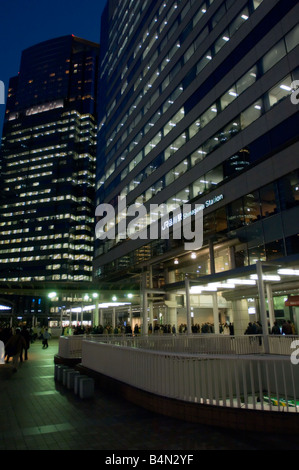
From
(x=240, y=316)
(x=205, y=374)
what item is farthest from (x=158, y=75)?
(x=205, y=374)

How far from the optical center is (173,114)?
3238 centimetres

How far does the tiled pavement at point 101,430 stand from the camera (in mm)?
5383

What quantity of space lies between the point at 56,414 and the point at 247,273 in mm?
11844

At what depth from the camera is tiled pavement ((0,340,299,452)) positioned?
5.38 m

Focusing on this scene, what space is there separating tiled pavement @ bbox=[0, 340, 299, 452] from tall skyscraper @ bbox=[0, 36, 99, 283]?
11920 centimetres

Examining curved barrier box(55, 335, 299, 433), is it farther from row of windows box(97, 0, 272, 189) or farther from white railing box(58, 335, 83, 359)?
row of windows box(97, 0, 272, 189)

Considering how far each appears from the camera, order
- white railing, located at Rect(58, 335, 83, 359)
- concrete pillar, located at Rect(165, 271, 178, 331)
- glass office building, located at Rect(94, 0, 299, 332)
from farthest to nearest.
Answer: concrete pillar, located at Rect(165, 271, 178, 331) → glass office building, located at Rect(94, 0, 299, 332) → white railing, located at Rect(58, 335, 83, 359)

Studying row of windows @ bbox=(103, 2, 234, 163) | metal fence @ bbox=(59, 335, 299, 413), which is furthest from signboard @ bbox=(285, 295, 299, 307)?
row of windows @ bbox=(103, 2, 234, 163)

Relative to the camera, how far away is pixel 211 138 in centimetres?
2573

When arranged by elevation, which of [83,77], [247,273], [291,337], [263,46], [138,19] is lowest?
[291,337]

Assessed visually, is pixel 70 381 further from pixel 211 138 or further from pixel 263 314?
pixel 211 138

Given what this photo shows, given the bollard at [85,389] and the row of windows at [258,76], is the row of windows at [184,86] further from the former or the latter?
the bollard at [85,389]
